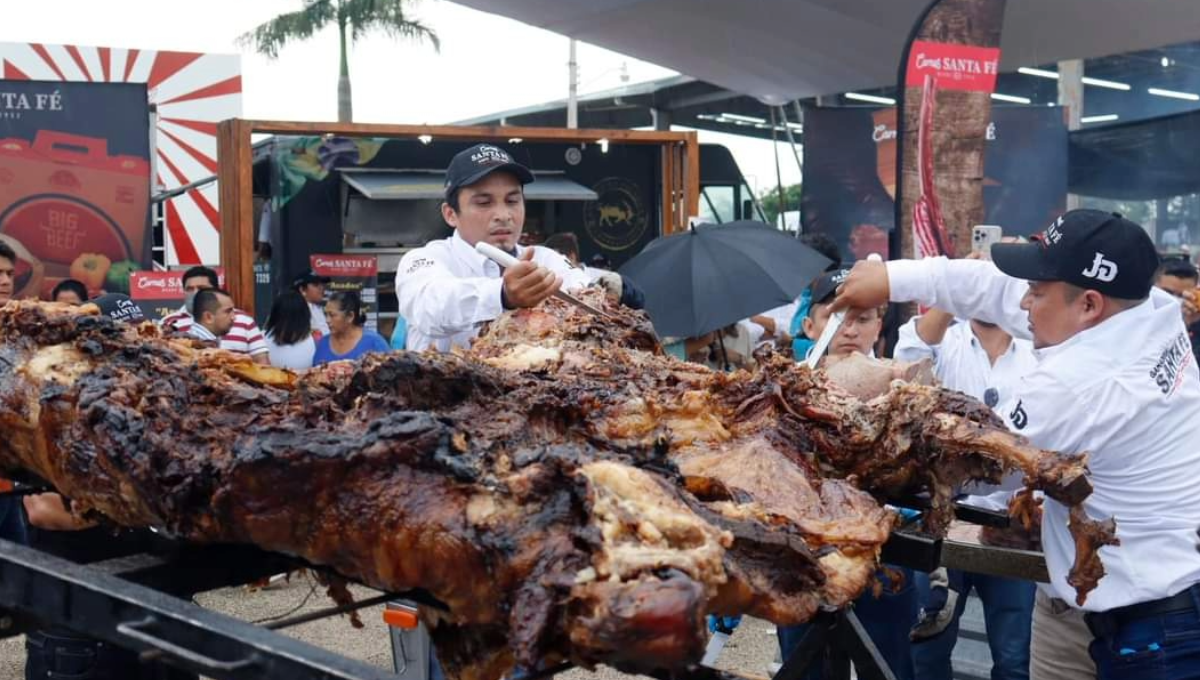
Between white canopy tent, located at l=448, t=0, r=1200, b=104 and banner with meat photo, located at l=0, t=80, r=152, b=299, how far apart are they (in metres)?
5.59

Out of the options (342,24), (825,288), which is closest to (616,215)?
(825,288)

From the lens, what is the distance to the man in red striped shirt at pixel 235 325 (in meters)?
8.16

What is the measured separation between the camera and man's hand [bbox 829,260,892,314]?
3438 millimetres

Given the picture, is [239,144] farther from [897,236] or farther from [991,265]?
[991,265]

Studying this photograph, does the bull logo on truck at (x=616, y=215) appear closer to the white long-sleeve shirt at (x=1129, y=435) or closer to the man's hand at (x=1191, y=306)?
the man's hand at (x=1191, y=306)

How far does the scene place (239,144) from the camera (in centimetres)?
902

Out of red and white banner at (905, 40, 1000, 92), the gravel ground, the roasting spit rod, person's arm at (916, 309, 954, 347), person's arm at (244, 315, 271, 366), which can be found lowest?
the gravel ground

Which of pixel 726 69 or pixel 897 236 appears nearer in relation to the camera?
pixel 897 236

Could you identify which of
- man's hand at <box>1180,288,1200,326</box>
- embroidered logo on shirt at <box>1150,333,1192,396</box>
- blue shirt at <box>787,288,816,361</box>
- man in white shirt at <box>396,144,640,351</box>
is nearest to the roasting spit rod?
man in white shirt at <box>396,144,640,351</box>

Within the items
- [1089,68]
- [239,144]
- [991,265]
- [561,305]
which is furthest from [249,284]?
[1089,68]

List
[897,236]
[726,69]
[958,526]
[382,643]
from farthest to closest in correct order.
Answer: [726,69]
[897,236]
[382,643]
[958,526]

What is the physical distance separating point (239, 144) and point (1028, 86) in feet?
50.6

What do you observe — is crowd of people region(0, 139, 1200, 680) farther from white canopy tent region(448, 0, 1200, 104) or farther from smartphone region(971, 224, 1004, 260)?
white canopy tent region(448, 0, 1200, 104)

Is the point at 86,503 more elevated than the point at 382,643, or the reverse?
the point at 86,503
